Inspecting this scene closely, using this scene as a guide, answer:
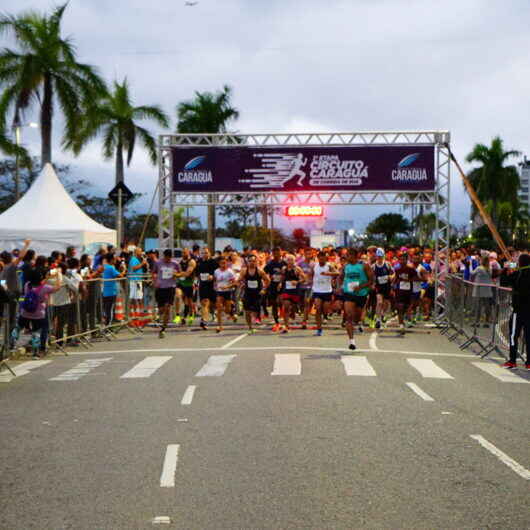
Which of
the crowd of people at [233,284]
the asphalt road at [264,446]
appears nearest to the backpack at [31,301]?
the crowd of people at [233,284]

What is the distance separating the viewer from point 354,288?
16.1 m

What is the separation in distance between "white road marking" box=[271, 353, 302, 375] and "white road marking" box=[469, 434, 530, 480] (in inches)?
196

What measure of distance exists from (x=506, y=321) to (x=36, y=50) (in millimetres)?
30548

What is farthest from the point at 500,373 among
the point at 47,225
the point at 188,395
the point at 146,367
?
the point at 47,225

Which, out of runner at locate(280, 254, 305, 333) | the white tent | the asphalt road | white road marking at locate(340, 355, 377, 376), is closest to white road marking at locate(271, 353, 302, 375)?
the asphalt road

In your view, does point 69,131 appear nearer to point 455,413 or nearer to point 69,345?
point 69,345

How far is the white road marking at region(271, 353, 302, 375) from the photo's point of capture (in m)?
12.8

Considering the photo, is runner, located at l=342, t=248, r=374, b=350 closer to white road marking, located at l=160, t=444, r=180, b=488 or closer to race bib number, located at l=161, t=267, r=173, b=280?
race bib number, located at l=161, t=267, r=173, b=280

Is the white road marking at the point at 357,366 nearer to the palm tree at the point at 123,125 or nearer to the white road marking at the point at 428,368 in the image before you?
the white road marking at the point at 428,368

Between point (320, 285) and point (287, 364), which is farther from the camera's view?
point (320, 285)

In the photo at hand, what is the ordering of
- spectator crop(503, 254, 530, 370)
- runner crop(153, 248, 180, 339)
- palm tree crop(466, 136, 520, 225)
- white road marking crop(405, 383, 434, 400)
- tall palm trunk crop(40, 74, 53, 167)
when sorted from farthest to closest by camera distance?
palm tree crop(466, 136, 520, 225) → tall palm trunk crop(40, 74, 53, 167) → runner crop(153, 248, 180, 339) → spectator crop(503, 254, 530, 370) → white road marking crop(405, 383, 434, 400)

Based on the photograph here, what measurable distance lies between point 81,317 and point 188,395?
26.4ft

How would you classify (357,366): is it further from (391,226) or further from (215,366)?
(391,226)

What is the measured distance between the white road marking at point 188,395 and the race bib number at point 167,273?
841cm
